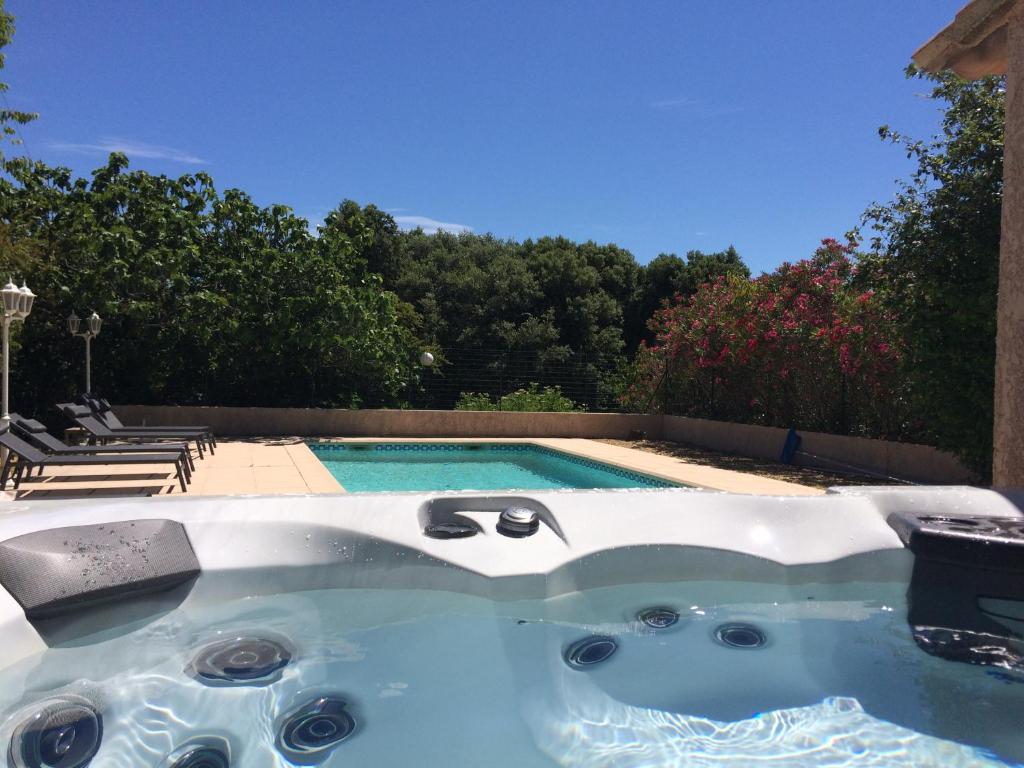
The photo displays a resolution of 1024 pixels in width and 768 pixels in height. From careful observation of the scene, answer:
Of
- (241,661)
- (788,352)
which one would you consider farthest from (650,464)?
(241,661)

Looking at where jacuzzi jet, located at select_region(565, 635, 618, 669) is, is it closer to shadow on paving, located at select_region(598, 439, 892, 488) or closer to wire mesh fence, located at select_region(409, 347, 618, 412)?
shadow on paving, located at select_region(598, 439, 892, 488)

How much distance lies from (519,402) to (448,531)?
12162 mm

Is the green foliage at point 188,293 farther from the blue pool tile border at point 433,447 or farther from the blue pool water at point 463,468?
the blue pool water at point 463,468

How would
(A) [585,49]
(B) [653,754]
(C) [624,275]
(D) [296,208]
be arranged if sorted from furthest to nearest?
(C) [624,275]
(D) [296,208]
(A) [585,49]
(B) [653,754]

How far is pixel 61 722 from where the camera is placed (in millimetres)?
2326

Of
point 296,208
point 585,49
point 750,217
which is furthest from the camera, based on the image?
point 750,217

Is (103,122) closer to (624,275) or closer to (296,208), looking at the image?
(296,208)

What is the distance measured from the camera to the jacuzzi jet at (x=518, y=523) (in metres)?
3.44

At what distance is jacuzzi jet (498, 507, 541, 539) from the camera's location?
3436 mm

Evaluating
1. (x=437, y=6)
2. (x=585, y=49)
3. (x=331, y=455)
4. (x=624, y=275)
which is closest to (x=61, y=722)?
(x=331, y=455)

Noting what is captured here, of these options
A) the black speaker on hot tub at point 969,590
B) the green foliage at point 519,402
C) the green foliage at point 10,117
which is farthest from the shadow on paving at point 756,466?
the green foliage at point 10,117

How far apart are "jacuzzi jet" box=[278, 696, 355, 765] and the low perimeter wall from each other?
28.2ft

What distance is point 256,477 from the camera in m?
8.34

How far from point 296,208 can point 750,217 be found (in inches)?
421
